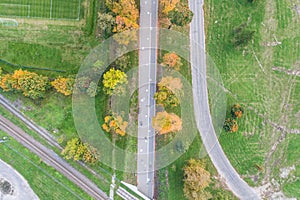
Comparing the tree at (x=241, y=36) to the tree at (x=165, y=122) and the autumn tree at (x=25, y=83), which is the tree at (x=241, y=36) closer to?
the tree at (x=165, y=122)

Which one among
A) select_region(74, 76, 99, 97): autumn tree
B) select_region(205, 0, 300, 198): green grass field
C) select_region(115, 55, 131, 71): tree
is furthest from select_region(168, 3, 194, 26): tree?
select_region(74, 76, 99, 97): autumn tree

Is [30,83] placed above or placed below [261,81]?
below

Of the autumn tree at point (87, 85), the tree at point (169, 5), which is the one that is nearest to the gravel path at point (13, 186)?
the autumn tree at point (87, 85)

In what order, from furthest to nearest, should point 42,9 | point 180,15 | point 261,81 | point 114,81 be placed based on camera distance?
point 261,81
point 42,9
point 180,15
point 114,81

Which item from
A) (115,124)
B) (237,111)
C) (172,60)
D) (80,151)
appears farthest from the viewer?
(237,111)

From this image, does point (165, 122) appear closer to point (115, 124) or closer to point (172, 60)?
point (115, 124)

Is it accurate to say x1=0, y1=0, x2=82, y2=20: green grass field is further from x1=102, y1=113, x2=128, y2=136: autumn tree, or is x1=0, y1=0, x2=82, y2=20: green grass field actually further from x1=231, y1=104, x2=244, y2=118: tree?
x1=231, y1=104, x2=244, y2=118: tree

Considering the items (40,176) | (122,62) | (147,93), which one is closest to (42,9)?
(122,62)
